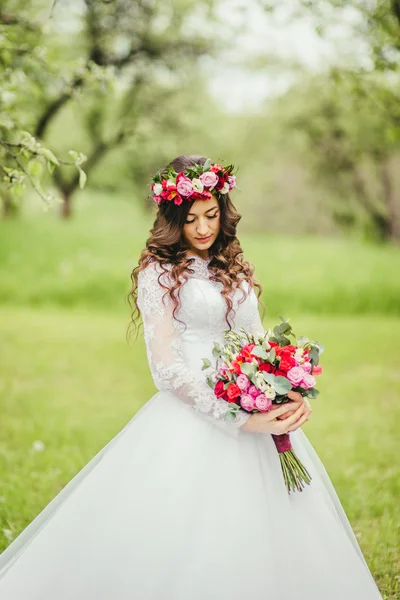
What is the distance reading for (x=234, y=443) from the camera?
3.46 metres

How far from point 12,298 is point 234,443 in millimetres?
12251

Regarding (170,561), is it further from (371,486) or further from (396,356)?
(396,356)

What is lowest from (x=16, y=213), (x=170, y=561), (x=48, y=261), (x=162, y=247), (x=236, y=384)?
(x=170, y=561)

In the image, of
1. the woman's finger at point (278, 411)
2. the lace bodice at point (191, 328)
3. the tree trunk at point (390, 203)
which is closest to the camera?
the woman's finger at point (278, 411)

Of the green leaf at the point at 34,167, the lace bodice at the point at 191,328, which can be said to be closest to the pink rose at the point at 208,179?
the lace bodice at the point at 191,328

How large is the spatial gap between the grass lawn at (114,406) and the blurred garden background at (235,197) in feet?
0.10

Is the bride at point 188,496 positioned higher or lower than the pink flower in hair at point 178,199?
lower

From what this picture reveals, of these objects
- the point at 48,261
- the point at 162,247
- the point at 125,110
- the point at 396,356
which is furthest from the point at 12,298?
the point at 162,247

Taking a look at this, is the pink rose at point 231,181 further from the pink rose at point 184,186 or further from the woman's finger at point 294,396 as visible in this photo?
the woman's finger at point 294,396

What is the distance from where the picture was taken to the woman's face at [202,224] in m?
3.70

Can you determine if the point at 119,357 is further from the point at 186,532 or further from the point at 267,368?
the point at 267,368

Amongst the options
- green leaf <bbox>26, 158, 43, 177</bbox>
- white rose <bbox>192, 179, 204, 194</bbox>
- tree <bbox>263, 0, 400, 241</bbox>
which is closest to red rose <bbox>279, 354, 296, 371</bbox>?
white rose <bbox>192, 179, 204, 194</bbox>

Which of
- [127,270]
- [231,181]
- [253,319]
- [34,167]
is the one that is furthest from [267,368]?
[127,270]

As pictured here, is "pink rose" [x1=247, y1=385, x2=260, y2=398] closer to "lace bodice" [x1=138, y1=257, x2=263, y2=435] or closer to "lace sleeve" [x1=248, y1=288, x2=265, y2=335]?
"lace bodice" [x1=138, y1=257, x2=263, y2=435]
